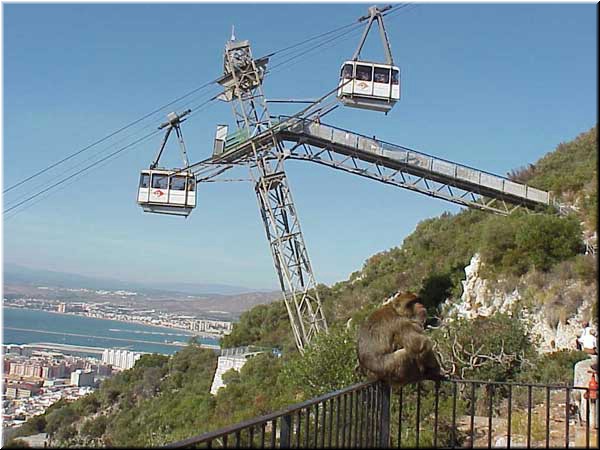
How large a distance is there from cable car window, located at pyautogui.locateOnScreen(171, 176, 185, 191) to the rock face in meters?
8.29

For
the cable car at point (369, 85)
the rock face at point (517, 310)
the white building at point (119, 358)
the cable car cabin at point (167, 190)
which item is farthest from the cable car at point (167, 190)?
the white building at point (119, 358)

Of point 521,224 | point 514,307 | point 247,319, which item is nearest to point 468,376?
point 514,307

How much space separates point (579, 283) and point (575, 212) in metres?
4.30

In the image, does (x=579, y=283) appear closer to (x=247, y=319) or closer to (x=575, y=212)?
(x=575, y=212)

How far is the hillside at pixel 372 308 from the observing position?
43.4ft

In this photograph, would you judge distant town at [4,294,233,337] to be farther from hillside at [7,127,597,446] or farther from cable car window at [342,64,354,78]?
cable car window at [342,64,354,78]

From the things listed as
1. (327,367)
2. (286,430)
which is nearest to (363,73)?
(327,367)

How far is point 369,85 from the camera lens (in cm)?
1777

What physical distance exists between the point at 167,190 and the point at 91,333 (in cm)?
1482

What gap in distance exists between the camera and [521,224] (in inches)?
661

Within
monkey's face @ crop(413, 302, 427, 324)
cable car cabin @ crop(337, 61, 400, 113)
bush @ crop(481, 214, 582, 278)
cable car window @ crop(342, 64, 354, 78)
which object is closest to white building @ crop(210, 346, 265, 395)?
bush @ crop(481, 214, 582, 278)

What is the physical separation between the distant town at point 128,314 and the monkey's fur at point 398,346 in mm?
19770

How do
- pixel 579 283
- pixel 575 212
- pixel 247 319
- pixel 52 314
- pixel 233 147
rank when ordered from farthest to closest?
pixel 247 319 < pixel 52 314 < pixel 233 147 < pixel 575 212 < pixel 579 283

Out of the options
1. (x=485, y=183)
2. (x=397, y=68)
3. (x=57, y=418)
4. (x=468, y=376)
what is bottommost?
(x=57, y=418)
